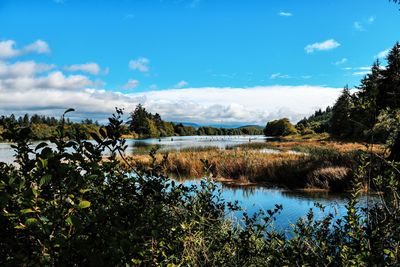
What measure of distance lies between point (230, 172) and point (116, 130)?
16.0 metres

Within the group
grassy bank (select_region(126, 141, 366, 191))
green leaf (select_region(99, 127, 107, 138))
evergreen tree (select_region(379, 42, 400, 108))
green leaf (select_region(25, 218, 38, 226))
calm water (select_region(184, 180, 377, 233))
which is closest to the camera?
green leaf (select_region(25, 218, 38, 226))

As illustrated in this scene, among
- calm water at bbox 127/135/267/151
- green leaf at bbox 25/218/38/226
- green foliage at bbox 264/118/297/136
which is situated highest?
green foliage at bbox 264/118/297/136

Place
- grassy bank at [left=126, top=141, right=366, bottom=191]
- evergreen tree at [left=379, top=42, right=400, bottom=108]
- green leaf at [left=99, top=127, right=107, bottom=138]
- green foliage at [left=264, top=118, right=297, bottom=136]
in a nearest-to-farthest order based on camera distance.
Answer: green leaf at [left=99, top=127, right=107, bottom=138] < evergreen tree at [left=379, top=42, right=400, bottom=108] < grassy bank at [left=126, top=141, right=366, bottom=191] < green foliage at [left=264, top=118, right=297, bottom=136]

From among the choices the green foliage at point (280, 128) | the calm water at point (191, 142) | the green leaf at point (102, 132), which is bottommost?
the calm water at point (191, 142)

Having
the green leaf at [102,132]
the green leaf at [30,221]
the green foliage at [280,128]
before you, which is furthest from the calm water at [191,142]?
the green foliage at [280,128]

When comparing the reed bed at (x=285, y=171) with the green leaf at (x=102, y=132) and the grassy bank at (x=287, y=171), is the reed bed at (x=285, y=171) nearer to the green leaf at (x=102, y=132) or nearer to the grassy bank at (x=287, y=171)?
the grassy bank at (x=287, y=171)

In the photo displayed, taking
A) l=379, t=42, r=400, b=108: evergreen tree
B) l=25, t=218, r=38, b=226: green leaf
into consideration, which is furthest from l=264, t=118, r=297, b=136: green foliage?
l=25, t=218, r=38, b=226: green leaf

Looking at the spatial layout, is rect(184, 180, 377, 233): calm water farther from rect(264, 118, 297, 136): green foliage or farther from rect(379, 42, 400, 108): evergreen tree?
rect(264, 118, 297, 136): green foliage

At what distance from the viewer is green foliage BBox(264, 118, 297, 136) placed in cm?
11219

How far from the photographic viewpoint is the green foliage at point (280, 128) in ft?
368

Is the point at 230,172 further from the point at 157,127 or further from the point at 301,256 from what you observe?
the point at 157,127

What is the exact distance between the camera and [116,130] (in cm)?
224

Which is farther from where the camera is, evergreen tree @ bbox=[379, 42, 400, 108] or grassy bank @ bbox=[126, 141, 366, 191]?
grassy bank @ bbox=[126, 141, 366, 191]

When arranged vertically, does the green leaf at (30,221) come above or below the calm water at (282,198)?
above
